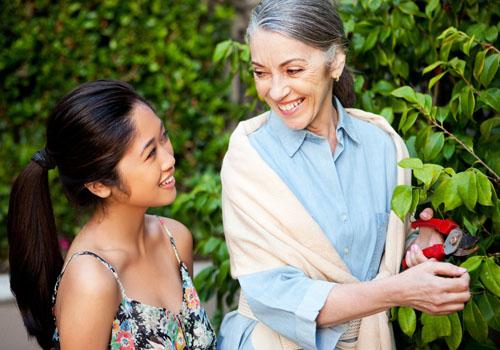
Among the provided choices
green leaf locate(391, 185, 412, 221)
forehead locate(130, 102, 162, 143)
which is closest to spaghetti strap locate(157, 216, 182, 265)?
forehead locate(130, 102, 162, 143)

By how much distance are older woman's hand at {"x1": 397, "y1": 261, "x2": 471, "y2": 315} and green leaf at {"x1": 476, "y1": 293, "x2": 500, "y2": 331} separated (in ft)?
1.12

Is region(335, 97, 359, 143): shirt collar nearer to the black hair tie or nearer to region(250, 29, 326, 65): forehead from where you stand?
region(250, 29, 326, 65): forehead

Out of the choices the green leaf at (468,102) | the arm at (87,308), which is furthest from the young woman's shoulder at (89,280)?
the green leaf at (468,102)

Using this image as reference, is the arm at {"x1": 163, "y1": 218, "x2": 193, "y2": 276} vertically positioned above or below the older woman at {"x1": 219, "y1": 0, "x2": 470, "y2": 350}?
below

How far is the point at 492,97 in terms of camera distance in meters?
2.26

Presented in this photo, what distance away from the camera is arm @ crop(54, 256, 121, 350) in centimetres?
197

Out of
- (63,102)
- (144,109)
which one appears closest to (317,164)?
(144,109)

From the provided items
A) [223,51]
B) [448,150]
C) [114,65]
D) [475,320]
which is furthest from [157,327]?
[114,65]

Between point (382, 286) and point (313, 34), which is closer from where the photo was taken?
point (382, 286)

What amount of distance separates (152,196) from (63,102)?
0.33m

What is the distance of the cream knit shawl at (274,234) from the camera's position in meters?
2.05

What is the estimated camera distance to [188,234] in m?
2.52

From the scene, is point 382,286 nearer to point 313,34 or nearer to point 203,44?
point 313,34

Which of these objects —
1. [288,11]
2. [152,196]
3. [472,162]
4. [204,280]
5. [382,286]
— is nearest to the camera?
[382,286]
